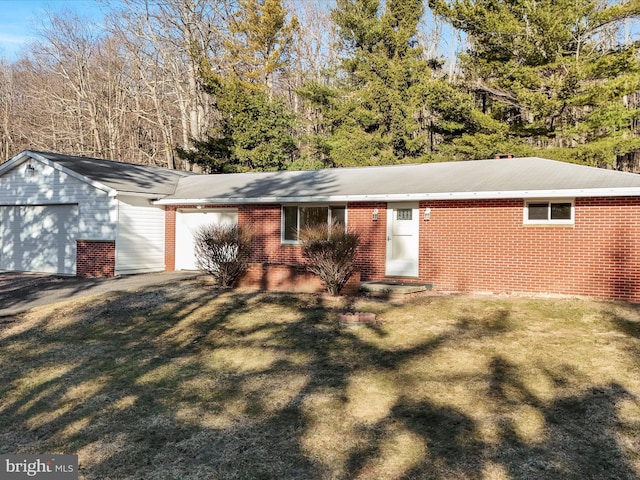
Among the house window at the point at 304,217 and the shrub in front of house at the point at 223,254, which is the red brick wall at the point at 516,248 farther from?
the shrub in front of house at the point at 223,254

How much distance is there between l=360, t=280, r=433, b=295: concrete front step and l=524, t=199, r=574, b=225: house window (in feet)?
9.96

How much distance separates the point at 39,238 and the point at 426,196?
13.6 metres

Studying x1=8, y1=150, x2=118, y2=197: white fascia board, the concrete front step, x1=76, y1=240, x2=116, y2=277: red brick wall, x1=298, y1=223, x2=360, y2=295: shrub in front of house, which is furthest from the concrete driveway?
the concrete front step

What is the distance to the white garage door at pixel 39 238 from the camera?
1662cm

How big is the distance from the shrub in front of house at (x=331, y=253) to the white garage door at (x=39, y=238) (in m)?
9.37

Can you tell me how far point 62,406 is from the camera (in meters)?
5.71

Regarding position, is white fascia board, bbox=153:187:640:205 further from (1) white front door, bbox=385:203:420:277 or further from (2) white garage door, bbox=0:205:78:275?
(2) white garage door, bbox=0:205:78:275

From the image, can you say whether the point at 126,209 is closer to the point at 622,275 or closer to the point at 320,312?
the point at 320,312

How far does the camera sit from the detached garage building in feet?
51.7

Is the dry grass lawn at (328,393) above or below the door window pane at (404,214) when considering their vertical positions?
below

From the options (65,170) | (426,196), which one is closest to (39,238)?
(65,170)

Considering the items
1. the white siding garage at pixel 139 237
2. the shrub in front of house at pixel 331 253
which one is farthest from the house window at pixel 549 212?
the white siding garage at pixel 139 237

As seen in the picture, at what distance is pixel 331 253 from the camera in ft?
37.1

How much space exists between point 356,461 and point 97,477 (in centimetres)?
219
